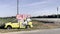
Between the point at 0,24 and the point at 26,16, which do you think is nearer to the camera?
the point at 26,16

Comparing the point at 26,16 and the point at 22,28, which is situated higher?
the point at 26,16

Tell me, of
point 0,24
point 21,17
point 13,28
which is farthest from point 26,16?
point 0,24

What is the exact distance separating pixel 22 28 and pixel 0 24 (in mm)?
4565

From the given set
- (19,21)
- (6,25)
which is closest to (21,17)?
(19,21)

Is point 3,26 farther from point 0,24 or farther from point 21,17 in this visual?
point 21,17

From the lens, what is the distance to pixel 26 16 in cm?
2967

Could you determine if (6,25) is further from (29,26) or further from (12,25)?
(29,26)

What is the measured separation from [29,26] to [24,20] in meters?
1.29

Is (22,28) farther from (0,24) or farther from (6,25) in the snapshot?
(0,24)

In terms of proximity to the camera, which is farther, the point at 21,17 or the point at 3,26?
the point at 3,26

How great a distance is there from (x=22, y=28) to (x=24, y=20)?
53.7 inches

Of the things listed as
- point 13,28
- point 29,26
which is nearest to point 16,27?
point 13,28

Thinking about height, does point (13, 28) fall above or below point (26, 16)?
below

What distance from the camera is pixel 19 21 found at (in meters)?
29.5
